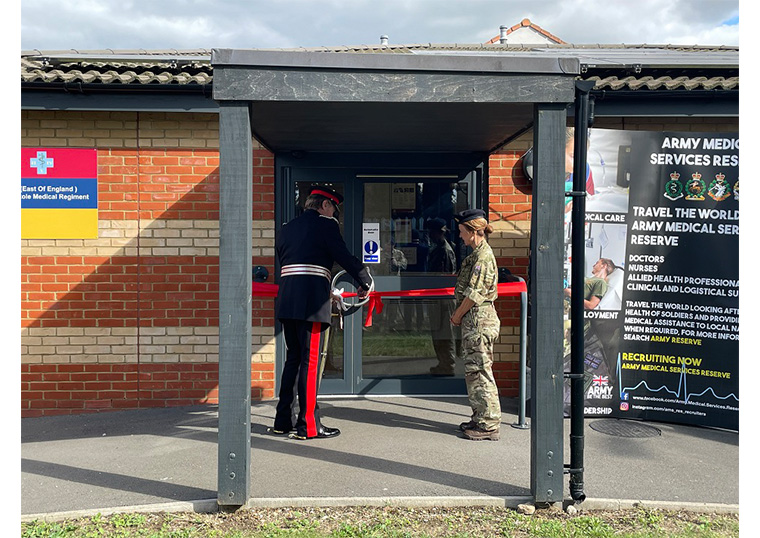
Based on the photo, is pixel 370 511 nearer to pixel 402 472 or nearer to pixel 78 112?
pixel 402 472

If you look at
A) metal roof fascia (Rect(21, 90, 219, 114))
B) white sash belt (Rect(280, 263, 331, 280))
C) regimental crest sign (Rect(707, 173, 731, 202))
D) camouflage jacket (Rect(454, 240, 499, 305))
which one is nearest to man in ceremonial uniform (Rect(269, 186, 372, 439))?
white sash belt (Rect(280, 263, 331, 280))

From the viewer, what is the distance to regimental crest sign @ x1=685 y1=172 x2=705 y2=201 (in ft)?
19.4

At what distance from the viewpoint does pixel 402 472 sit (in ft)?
15.5

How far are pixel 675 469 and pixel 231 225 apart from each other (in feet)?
11.8

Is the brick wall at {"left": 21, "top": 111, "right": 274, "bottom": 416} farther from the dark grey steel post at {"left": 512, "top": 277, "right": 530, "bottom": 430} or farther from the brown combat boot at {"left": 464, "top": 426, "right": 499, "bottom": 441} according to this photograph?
the dark grey steel post at {"left": 512, "top": 277, "right": 530, "bottom": 430}

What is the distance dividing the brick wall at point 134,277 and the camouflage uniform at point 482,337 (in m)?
2.27

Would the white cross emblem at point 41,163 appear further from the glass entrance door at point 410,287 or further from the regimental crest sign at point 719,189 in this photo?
the regimental crest sign at point 719,189

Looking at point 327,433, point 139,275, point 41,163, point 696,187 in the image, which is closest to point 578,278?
point 696,187

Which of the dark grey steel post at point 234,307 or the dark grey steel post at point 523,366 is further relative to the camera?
the dark grey steel post at point 523,366

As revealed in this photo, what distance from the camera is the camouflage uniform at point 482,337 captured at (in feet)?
17.9

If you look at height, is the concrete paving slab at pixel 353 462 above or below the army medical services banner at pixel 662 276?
below

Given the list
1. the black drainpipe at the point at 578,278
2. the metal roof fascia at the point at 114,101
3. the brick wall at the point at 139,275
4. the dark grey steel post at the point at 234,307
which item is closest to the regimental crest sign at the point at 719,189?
the brick wall at the point at 139,275

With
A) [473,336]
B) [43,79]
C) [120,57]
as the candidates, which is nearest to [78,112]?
[43,79]

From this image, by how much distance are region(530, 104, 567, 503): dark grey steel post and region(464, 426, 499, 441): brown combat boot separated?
4.36ft
